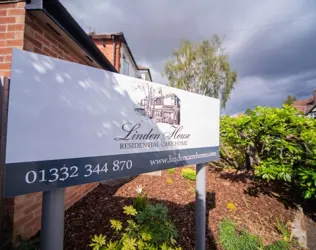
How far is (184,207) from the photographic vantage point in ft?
11.0

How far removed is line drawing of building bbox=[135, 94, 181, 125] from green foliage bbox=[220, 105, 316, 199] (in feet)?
8.18

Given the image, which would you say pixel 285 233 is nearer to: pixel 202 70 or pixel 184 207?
pixel 184 207

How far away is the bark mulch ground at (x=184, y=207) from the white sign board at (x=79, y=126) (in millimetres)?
1631

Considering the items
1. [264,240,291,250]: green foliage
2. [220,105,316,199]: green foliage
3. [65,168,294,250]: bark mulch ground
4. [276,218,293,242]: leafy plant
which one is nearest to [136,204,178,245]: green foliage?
[65,168,294,250]: bark mulch ground

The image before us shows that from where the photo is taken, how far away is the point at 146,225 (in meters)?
1.74

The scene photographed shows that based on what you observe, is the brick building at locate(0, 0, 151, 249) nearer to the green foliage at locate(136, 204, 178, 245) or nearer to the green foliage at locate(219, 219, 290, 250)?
the green foliage at locate(136, 204, 178, 245)

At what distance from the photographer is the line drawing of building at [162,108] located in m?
1.65

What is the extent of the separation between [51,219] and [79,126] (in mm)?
671

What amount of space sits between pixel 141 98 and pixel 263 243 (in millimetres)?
2838

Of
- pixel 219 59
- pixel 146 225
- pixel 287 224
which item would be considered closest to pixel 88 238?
pixel 146 225

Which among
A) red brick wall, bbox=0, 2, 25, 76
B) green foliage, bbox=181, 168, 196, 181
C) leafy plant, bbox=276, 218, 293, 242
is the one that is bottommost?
leafy plant, bbox=276, 218, 293, 242

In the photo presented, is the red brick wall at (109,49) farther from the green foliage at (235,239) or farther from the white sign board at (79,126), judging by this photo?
the green foliage at (235,239)

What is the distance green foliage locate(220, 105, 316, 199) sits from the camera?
2980 mm

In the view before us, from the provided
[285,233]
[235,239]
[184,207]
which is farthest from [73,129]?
[285,233]
